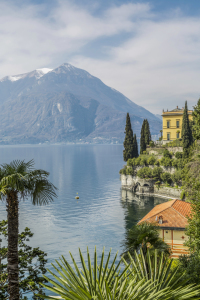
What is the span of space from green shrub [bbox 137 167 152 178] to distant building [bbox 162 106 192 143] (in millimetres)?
11663

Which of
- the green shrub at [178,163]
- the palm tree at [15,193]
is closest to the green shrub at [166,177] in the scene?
the green shrub at [178,163]

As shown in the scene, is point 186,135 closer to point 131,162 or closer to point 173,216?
point 131,162

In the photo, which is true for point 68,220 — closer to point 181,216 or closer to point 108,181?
point 181,216

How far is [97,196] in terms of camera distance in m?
66.0

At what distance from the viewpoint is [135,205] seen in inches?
2202

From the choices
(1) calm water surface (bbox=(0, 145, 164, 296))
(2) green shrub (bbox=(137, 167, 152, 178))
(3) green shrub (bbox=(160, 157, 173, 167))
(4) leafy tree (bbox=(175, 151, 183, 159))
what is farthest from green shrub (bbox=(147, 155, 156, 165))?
(1) calm water surface (bbox=(0, 145, 164, 296))

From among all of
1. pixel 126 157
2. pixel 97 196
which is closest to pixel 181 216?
pixel 97 196

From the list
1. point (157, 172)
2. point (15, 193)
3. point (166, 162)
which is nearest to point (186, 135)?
point (166, 162)

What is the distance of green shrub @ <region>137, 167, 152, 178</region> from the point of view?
6550 centimetres

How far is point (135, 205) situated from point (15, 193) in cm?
4802

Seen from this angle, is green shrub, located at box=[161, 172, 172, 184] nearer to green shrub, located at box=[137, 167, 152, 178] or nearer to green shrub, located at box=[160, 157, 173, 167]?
green shrub, located at box=[160, 157, 173, 167]

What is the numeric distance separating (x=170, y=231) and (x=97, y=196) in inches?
1539

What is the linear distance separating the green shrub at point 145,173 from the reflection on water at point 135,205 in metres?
4.71

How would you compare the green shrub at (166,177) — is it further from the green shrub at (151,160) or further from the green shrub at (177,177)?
the green shrub at (151,160)
